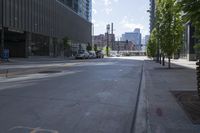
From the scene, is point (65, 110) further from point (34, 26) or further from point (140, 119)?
point (34, 26)

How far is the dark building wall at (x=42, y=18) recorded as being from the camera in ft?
202

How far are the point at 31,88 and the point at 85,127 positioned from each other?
7966 millimetres

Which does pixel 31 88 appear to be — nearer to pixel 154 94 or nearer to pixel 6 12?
pixel 154 94

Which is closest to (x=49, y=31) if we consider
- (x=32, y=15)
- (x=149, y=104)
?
(x=32, y=15)

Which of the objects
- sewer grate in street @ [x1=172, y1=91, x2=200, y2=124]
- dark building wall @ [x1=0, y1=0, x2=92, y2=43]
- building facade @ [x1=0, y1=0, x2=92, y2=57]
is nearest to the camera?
sewer grate in street @ [x1=172, y1=91, x2=200, y2=124]

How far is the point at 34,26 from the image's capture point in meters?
71.4

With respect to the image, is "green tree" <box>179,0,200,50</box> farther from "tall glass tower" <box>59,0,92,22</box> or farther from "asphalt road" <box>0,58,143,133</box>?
"tall glass tower" <box>59,0,92,22</box>

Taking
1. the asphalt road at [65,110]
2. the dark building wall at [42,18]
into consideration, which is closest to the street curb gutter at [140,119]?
the asphalt road at [65,110]

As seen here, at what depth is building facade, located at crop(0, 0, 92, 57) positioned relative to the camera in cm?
6097

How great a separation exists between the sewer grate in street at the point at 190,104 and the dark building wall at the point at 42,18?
159ft

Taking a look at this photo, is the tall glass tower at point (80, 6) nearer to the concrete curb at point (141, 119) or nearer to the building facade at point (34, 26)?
the building facade at point (34, 26)

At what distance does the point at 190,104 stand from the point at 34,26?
62250 mm

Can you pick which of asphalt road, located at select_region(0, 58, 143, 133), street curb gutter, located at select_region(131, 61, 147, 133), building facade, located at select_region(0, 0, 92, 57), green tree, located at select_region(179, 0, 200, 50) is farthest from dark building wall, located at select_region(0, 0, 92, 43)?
green tree, located at select_region(179, 0, 200, 50)

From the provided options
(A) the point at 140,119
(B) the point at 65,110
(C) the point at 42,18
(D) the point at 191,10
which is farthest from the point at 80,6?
(A) the point at 140,119
